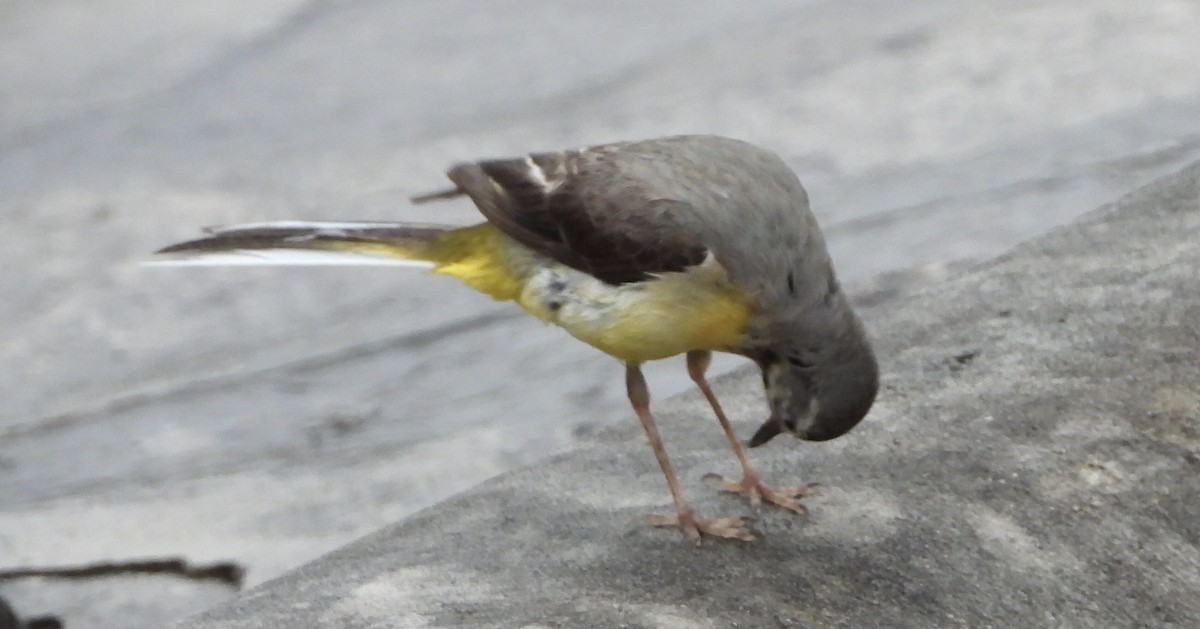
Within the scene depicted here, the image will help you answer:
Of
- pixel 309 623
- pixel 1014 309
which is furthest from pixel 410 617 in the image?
pixel 1014 309

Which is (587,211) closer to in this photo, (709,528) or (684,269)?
(684,269)

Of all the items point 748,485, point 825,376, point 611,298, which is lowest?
point 748,485

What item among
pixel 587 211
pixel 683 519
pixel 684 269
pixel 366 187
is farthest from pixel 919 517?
pixel 366 187

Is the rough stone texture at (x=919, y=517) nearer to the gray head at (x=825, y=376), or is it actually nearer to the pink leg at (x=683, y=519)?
the pink leg at (x=683, y=519)

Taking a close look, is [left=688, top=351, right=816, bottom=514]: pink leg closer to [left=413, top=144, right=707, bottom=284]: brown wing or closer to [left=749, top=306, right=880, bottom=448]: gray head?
[left=749, top=306, right=880, bottom=448]: gray head

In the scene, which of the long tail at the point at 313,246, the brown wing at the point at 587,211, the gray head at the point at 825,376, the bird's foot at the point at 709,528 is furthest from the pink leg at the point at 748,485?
the long tail at the point at 313,246

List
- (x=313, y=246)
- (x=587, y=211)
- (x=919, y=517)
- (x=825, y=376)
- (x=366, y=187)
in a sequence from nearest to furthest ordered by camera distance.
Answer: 1. (x=825, y=376)
2. (x=919, y=517)
3. (x=587, y=211)
4. (x=313, y=246)
5. (x=366, y=187)

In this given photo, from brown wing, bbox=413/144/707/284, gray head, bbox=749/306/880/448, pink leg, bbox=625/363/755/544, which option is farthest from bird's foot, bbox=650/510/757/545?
brown wing, bbox=413/144/707/284
